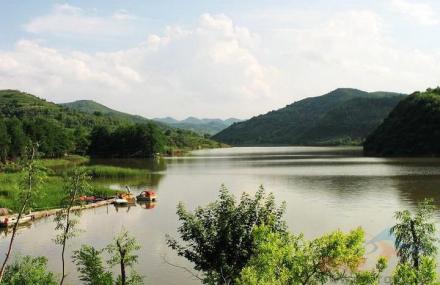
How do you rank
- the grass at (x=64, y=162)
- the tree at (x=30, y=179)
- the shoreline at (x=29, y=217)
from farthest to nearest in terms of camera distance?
the grass at (x=64, y=162) < the shoreline at (x=29, y=217) < the tree at (x=30, y=179)

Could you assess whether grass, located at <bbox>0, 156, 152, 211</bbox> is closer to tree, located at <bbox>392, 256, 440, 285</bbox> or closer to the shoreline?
the shoreline

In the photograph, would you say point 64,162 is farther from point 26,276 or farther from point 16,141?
point 26,276

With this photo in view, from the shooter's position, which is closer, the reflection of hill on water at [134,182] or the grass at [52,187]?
the grass at [52,187]

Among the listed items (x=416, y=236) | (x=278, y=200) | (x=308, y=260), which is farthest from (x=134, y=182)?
(x=308, y=260)

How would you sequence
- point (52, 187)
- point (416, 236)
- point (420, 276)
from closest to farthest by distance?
1. point (420, 276)
2. point (416, 236)
3. point (52, 187)

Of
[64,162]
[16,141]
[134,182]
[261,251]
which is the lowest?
[134,182]

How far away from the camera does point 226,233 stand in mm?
26891

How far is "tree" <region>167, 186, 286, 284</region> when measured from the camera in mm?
26328

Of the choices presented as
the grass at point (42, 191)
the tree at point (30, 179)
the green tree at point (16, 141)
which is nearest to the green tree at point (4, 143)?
the green tree at point (16, 141)

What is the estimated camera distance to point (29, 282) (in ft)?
85.6

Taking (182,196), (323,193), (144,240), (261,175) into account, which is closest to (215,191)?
(182,196)

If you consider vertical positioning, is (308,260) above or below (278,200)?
above

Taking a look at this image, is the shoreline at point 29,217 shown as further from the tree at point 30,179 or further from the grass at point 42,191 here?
the tree at point 30,179

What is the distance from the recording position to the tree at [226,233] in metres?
26.3
